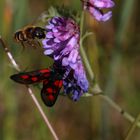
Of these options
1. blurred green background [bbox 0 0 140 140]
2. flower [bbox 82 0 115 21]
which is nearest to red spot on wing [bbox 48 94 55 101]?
flower [bbox 82 0 115 21]

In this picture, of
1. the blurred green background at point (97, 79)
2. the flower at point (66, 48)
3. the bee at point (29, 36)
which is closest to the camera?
the flower at point (66, 48)

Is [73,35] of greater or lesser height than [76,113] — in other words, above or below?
above

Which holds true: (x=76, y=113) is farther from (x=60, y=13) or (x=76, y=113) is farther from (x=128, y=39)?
(x=60, y=13)

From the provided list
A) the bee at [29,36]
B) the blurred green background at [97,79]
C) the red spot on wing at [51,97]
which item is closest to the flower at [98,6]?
the bee at [29,36]

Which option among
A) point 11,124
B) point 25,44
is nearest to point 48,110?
point 11,124

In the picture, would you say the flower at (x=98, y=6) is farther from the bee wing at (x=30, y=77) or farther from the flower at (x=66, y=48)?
the bee wing at (x=30, y=77)

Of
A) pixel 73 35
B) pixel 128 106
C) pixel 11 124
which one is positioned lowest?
pixel 128 106
